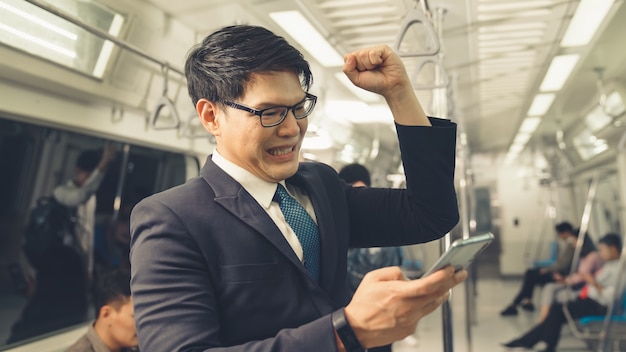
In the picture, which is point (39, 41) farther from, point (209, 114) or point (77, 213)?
point (209, 114)

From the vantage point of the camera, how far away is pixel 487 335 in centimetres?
571

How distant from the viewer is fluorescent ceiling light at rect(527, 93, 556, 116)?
223 inches

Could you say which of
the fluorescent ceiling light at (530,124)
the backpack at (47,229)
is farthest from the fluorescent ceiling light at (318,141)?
the fluorescent ceiling light at (530,124)

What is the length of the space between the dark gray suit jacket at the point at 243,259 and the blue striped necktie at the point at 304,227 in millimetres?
19

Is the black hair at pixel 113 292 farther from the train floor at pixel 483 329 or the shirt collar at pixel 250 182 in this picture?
the train floor at pixel 483 329

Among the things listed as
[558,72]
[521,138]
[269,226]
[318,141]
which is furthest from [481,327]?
[269,226]

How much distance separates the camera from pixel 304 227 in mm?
967

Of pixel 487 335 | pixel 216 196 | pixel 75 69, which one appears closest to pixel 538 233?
pixel 487 335

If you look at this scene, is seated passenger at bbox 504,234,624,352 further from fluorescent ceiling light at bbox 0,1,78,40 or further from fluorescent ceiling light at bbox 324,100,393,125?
fluorescent ceiling light at bbox 0,1,78,40

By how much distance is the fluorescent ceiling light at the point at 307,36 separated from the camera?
304cm

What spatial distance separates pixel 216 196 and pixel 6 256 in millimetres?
3232

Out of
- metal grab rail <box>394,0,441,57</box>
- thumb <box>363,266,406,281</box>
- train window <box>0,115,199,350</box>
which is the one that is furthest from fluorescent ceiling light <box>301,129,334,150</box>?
thumb <box>363,266,406,281</box>

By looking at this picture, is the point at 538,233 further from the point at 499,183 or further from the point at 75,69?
the point at 75,69

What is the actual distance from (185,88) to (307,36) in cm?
102
